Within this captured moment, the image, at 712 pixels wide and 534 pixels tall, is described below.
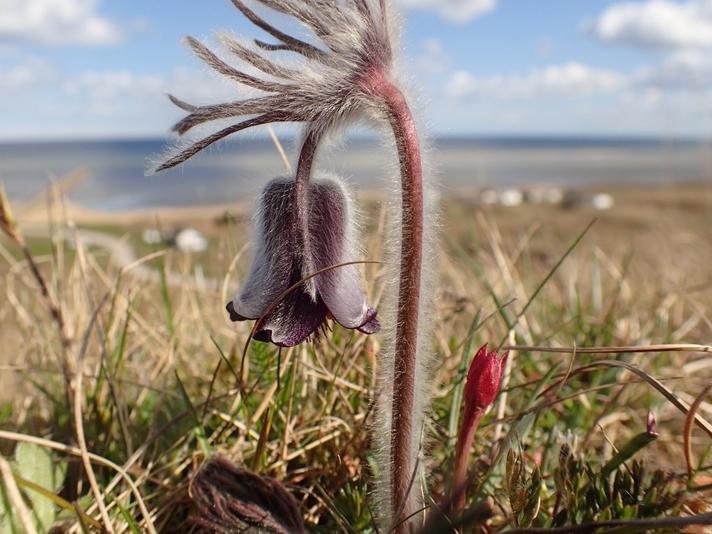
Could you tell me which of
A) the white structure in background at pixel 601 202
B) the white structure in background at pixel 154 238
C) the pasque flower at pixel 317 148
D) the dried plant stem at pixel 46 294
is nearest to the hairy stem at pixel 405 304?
the pasque flower at pixel 317 148

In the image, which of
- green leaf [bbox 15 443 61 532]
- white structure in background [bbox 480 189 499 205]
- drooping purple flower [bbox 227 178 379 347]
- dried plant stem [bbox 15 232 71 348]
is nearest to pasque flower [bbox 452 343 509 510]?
drooping purple flower [bbox 227 178 379 347]

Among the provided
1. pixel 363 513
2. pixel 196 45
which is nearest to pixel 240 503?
pixel 363 513

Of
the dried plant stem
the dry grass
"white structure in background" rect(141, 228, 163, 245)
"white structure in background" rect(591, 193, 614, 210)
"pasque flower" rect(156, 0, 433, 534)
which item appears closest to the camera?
"pasque flower" rect(156, 0, 433, 534)

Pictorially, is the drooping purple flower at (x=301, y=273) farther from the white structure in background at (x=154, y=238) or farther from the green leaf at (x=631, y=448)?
the white structure in background at (x=154, y=238)

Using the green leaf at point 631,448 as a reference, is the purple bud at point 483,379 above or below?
above

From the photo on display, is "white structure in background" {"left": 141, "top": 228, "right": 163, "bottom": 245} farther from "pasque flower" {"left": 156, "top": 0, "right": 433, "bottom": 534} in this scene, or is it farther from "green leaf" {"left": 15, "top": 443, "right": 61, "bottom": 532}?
"pasque flower" {"left": 156, "top": 0, "right": 433, "bottom": 534}

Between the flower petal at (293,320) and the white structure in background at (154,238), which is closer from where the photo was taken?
the flower petal at (293,320)

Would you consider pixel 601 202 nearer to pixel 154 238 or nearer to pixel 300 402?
pixel 154 238

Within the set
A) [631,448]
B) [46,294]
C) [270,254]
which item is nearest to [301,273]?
[270,254]

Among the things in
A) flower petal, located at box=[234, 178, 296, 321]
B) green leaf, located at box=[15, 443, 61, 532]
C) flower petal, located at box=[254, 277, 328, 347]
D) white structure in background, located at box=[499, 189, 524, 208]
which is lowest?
green leaf, located at box=[15, 443, 61, 532]
